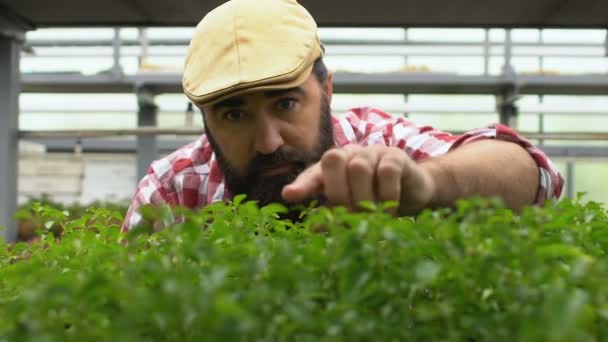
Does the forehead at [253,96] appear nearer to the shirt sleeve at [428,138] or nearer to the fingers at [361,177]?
the shirt sleeve at [428,138]

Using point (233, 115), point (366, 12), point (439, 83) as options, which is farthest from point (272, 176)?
point (439, 83)

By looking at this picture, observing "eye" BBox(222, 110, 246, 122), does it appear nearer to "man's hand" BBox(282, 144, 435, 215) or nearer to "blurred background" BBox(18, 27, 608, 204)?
"man's hand" BBox(282, 144, 435, 215)

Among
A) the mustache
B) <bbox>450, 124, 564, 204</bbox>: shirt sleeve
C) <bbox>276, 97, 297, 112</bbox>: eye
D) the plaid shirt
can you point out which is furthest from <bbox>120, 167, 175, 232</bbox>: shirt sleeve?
<bbox>450, 124, 564, 204</bbox>: shirt sleeve

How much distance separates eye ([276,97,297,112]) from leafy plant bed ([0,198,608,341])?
107 centimetres

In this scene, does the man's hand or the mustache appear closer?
the man's hand

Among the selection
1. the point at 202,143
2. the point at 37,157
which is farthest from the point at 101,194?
the point at 202,143

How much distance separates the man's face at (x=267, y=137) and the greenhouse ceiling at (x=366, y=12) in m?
0.82

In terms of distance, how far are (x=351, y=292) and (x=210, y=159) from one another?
5.79ft

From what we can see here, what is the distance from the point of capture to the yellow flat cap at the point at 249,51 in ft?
5.08

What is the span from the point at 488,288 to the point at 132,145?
16.6 feet

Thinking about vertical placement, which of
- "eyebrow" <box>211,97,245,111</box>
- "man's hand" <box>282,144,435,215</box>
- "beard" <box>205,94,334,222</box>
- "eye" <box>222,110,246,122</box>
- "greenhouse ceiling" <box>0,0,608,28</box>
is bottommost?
"beard" <box>205,94,334,222</box>

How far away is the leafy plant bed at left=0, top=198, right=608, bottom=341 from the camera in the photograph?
400mm

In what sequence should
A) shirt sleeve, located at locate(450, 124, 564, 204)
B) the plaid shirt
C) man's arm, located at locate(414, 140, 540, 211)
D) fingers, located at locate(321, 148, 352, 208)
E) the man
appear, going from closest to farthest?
fingers, located at locate(321, 148, 352, 208) → man's arm, located at locate(414, 140, 540, 211) → the man → shirt sleeve, located at locate(450, 124, 564, 204) → the plaid shirt

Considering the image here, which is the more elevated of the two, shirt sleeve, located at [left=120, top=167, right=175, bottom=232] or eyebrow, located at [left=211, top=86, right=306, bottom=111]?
eyebrow, located at [left=211, top=86, right=306, bottom=111]
